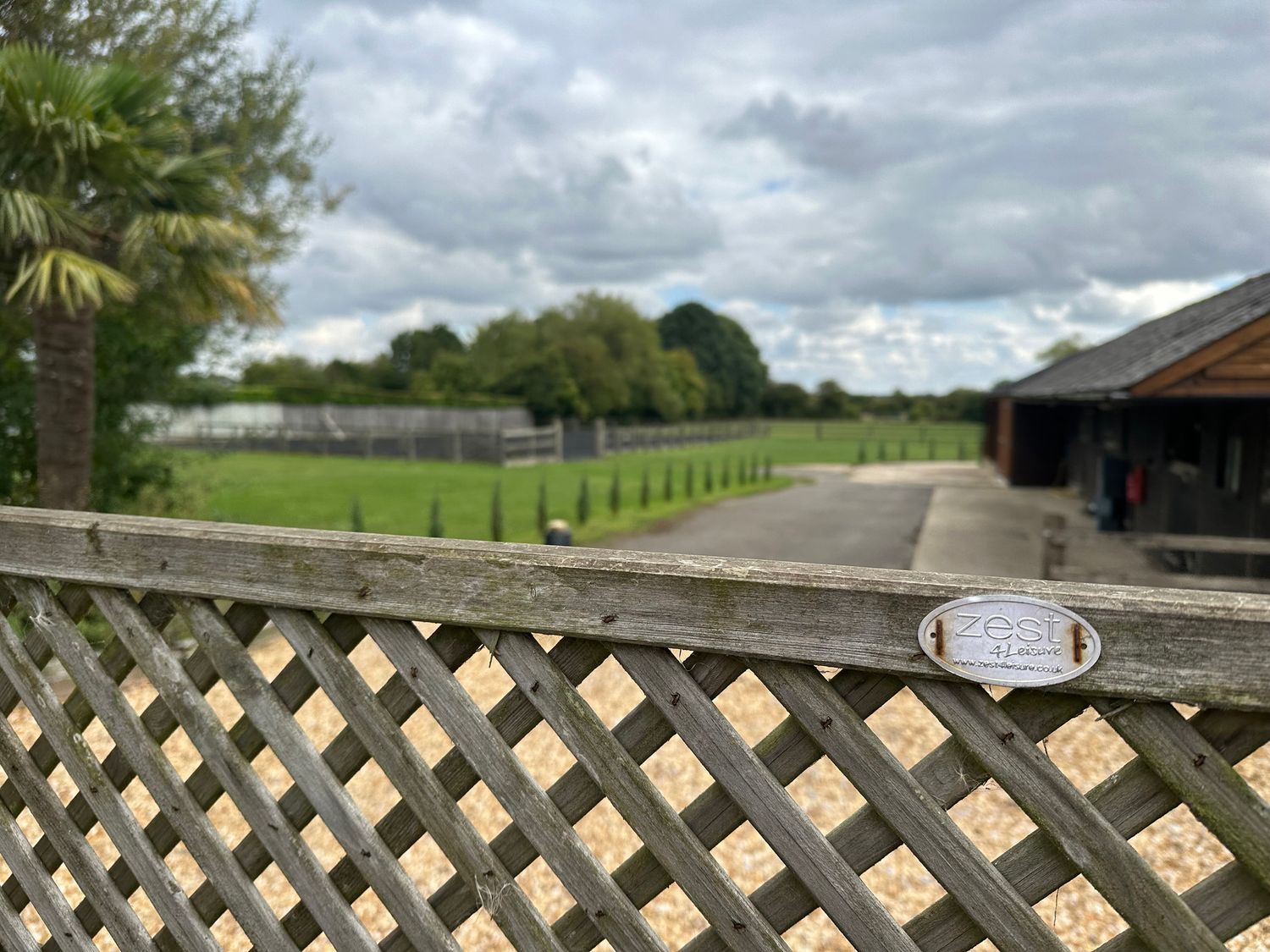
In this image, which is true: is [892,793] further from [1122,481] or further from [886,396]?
[886,396]

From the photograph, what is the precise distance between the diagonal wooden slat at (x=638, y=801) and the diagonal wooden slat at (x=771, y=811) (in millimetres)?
116

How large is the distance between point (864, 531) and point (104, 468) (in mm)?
11195

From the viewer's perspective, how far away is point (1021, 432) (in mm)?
23859

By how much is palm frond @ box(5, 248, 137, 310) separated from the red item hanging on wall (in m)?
13.8

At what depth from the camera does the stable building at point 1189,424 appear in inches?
324

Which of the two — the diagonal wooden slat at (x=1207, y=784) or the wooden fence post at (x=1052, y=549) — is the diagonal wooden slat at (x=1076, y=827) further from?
the wooden fence post at (x=1052, y=549)

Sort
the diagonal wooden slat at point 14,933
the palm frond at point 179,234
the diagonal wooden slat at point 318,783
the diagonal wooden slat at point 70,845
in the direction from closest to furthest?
the diagonal wooden slat at point 318,783 → the diagonal wooden slat at point 70,845 → the diagonal wooden slat at point 14,933 → the palm frond at point 179,234

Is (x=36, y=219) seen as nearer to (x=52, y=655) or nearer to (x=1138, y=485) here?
(x=52, y=655)

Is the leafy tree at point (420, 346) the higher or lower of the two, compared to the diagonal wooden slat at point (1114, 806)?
higher

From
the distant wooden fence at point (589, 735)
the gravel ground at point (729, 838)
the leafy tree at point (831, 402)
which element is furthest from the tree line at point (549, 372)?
the distant wooden fence at point (589, 735)

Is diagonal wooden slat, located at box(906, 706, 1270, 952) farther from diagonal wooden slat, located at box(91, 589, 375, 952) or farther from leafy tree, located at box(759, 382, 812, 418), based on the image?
leafy tree, located at box(759, 382, 812, 418)

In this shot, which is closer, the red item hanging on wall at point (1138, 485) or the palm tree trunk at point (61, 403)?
the palm tree trunk at point (61, 403)

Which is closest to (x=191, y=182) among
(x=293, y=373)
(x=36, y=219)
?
(x=36, y=219)

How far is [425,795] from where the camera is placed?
5.32 feet
